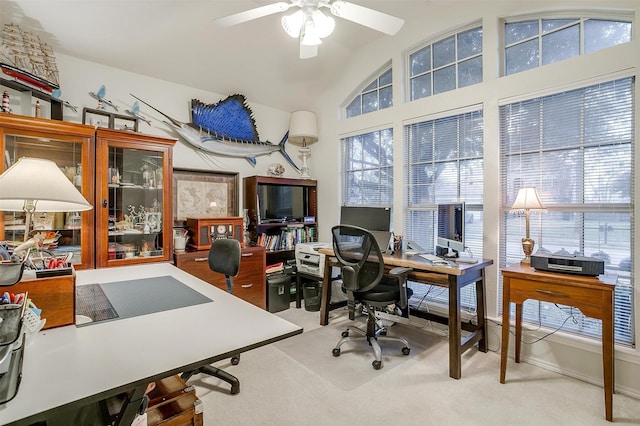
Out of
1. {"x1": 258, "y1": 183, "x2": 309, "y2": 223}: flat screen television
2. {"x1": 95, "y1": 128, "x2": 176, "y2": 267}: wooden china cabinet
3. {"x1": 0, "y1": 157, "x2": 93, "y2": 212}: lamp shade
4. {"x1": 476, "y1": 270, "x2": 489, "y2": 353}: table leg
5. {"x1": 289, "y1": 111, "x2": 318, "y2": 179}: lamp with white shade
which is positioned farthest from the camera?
{"x1": 289, "y1": 111, "x2": 318, "y2": 179}: lamp with white shade

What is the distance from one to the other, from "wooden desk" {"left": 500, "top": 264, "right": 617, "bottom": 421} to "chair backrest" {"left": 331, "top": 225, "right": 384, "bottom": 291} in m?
0.91

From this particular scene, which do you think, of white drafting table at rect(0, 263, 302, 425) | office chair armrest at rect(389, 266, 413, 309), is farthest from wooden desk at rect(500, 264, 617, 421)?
white drafting table at rect(0, 263, 302, 425)

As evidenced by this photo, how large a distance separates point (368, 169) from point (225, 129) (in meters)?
1.75

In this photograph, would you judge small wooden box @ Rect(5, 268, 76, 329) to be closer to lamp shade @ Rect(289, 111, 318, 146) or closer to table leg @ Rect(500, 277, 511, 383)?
table leg @ Rect(500, 277, 511, 383)

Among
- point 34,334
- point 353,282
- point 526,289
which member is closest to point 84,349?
point 34,334

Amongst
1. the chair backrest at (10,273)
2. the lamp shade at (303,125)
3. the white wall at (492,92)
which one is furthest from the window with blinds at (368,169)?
the chair backrest at (10,273)

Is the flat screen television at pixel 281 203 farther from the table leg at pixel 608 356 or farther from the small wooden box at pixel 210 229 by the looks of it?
the table leg at pixel 608 356

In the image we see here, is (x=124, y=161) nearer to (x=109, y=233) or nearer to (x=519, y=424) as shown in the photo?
(x=109, y=233)

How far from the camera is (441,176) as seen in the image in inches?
122

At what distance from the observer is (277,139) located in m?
4.20

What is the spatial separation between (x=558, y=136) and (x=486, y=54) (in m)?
0.93

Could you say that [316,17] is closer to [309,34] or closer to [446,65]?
[309,34]

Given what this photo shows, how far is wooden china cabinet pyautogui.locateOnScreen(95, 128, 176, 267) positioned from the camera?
255cm

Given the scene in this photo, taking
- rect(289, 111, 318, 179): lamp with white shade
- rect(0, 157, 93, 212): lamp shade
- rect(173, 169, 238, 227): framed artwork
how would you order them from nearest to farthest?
rect(0, 157, 93, 212): lamp shade, rect(173, 169, 238, 227): framed artwork, rect(289, 111, 318, 179): lamp with white shade
